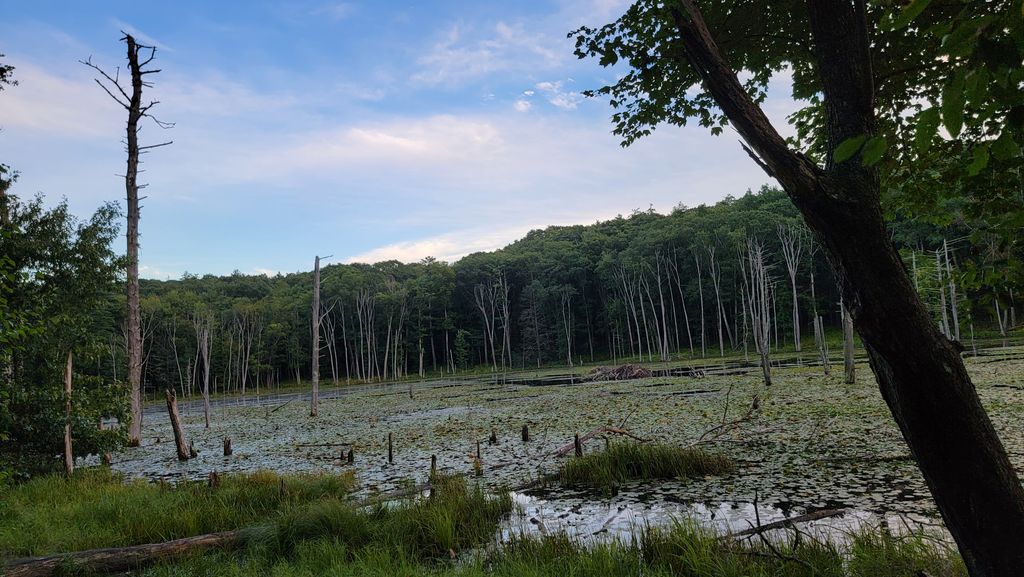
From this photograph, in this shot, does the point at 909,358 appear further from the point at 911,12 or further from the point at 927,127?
the point at 911,12

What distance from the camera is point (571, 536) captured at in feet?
18.1

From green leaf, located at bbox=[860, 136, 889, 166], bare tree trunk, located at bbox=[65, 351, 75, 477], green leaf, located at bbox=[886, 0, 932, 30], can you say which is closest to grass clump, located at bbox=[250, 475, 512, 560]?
green leaf, located at bbox=[860, 136, 889, 166]

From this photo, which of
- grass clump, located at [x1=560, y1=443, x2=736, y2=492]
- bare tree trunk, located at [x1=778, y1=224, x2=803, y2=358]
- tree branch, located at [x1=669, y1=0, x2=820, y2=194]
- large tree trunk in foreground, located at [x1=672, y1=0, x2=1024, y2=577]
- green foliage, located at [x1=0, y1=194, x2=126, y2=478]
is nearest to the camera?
large tree trunk in foreground, located at [x1=672, y1=0, x2=1024, y2=577]

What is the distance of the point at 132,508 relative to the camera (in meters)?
6.81

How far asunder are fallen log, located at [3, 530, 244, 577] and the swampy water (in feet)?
8.45

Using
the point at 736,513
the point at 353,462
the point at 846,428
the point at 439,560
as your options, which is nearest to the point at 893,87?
the point at 736,513

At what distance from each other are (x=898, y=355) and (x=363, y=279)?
243 ft

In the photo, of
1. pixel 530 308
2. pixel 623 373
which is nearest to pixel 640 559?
pixel 623 373

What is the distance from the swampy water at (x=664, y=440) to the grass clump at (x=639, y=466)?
0.26 metres

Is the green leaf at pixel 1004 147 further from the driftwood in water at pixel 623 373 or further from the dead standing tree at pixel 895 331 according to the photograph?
the driftwood in water at pixel 623 373

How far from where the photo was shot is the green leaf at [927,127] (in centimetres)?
123

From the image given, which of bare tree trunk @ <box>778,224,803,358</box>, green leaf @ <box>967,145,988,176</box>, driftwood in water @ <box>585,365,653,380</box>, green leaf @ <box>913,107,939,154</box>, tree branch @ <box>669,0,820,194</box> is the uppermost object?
bare tree trunk @ <box>778,224,803,358</box>

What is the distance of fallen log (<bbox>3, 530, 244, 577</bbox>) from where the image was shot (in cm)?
499

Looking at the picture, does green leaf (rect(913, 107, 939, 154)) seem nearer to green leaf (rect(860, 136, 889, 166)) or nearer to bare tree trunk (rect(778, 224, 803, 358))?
green leaf (rect(860, 136, 889, 166))
